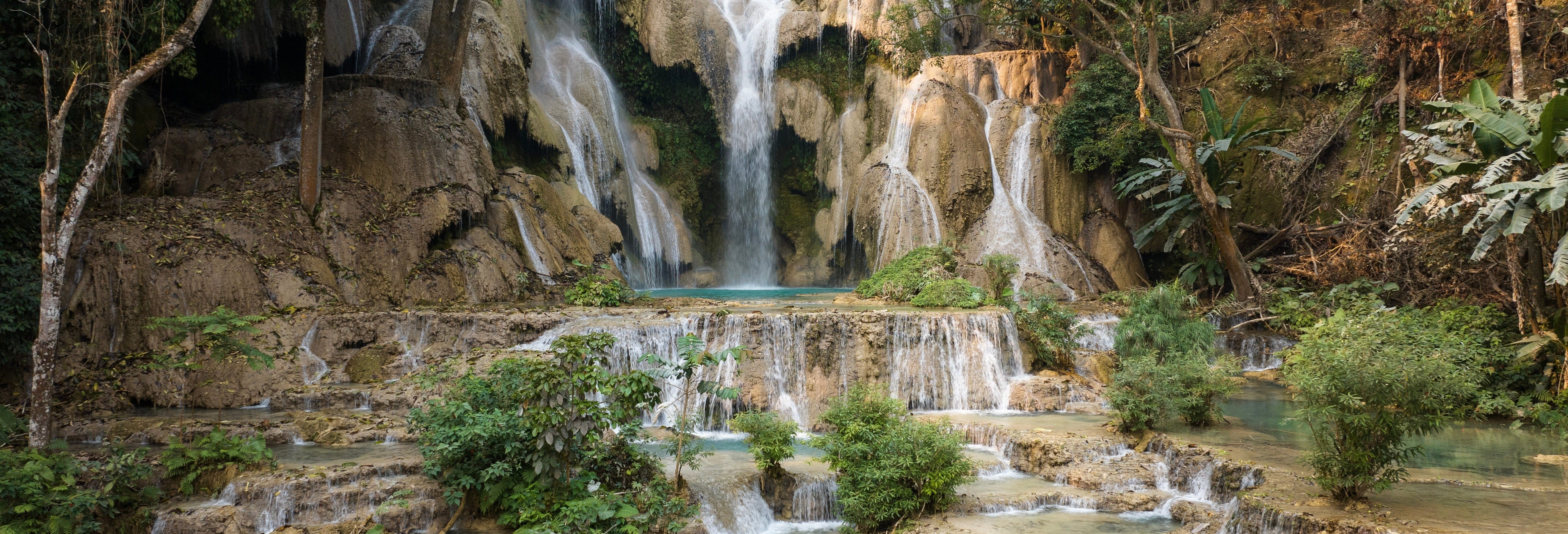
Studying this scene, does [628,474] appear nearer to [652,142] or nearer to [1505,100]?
[1505,100]

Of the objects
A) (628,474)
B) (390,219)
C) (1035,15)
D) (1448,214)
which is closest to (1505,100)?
(1448,214)

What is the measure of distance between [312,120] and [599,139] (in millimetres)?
8478

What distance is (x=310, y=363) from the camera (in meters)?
11.5

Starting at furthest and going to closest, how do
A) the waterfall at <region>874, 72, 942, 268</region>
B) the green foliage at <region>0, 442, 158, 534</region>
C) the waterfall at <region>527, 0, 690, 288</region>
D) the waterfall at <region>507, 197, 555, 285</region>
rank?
1. the waterfall at <region>527, 0, 690, 288</region>
2. the waterfall at <region>874, 72, 942, 268</region>
3. the waterfall at <region>507, 197, 555, 285</region>
4. the green foliage at <region>0, 442, 158, 534</region>

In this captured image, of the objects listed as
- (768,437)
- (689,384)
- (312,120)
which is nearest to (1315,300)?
(768,437)

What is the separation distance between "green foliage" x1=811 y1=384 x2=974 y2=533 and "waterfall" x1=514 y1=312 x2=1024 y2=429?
13.2 feet

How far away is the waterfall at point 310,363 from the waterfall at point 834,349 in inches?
112

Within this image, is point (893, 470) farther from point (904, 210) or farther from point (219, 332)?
point (904, 210)

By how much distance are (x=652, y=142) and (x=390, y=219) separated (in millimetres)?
10538

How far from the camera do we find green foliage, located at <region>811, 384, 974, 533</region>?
746 centimetres

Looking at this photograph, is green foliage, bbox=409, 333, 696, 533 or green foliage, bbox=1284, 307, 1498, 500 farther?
green foliage, bbox=409, 333, 696, 533

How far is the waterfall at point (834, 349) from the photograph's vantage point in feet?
38.7

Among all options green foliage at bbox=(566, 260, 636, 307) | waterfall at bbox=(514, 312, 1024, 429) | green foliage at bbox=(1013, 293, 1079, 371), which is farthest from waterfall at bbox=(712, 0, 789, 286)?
waterfall at bbox=(514, 312, 1024, 429)

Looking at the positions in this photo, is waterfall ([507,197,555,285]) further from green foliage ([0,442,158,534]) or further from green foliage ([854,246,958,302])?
green foliage ([0,442,158,534])
